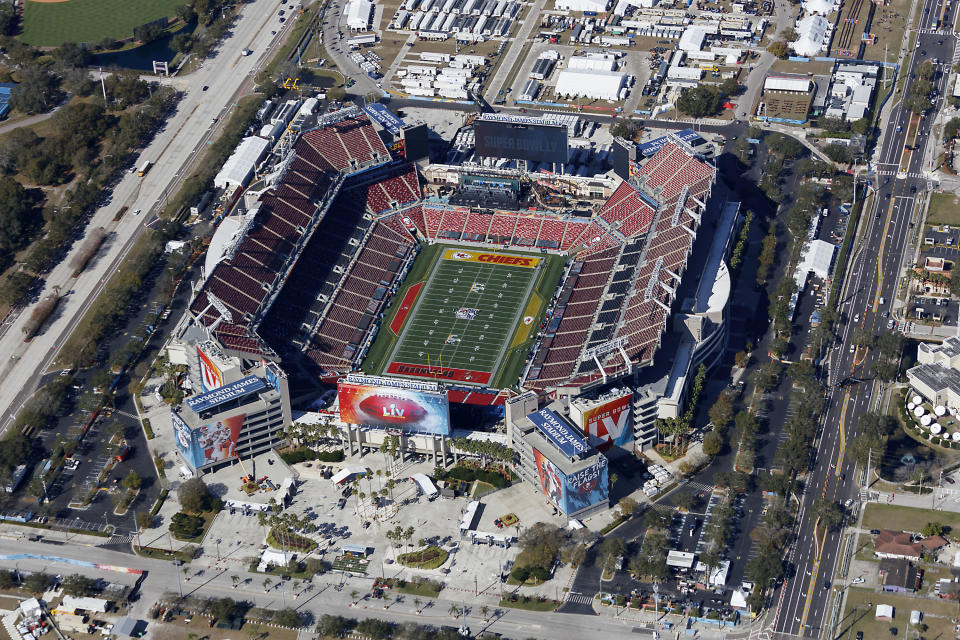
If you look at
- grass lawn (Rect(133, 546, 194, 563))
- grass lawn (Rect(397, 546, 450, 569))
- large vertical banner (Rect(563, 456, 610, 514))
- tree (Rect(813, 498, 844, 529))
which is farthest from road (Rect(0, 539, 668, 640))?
tree (Rect(813, 498, 844, 529))

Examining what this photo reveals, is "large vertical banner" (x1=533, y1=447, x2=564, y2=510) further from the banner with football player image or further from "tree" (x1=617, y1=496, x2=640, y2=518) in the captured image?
"tree" (x1=617, y1=496, x2=640, y2=518)

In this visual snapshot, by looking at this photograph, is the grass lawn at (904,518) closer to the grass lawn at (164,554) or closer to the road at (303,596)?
the road at (303,596)

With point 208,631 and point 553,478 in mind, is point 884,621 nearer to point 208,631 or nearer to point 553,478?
point 553,478

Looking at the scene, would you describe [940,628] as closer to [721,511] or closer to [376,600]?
[721,511]

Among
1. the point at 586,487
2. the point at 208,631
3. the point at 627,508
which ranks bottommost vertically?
the point at 208,631

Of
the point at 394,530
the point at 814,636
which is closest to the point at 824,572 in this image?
the point at 814,636

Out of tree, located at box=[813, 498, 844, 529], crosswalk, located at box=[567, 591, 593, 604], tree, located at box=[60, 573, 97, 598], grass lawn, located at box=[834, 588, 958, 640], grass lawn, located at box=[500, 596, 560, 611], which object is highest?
tree, located at box=[813, 498, 844, 529]

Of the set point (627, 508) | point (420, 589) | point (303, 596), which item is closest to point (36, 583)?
point (303, 596)

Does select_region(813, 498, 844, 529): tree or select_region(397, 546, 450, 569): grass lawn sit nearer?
select_region(397, 546, 450, 569): grass lawn
